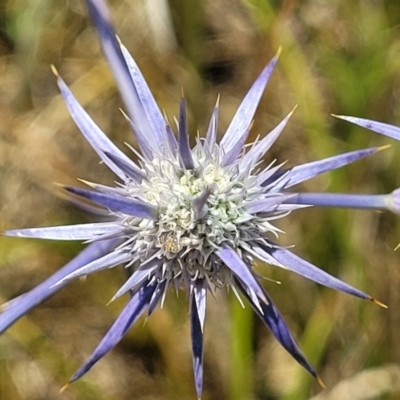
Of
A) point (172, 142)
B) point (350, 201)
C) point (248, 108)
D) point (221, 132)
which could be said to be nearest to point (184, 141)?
point (172, 142)

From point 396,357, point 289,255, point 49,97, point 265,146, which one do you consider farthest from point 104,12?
point 396,357

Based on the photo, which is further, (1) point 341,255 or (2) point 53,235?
(1) point 341,255

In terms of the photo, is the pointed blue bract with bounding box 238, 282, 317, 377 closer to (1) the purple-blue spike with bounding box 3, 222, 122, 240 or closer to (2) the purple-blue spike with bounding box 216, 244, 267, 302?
(2) the purple-blue spike with bounding box 216, 244, 267, 302

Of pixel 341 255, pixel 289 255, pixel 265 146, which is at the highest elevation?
pixel 265 146

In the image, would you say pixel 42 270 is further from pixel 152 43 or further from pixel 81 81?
pixel 152 43

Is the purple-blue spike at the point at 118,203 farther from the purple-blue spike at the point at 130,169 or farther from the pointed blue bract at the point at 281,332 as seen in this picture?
the pointed blue bract at the point at 281,332

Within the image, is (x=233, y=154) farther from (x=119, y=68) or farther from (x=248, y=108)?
(x=119, y=68)
